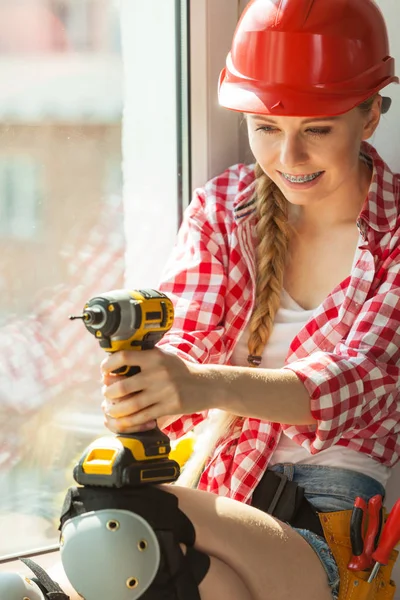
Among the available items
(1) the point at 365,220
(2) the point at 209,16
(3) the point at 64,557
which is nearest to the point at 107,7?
(2) the point at 209,16

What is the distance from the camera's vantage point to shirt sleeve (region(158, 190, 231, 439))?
1559 millimetres

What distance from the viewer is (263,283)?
5.20 feet

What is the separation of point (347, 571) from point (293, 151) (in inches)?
24.1

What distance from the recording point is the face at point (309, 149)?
1.43m

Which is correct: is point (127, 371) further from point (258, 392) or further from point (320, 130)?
point (320, 130)

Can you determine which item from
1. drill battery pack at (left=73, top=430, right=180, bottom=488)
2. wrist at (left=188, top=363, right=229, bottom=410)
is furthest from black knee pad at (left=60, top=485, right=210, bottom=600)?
wrist at (left=188, top=363, right=229, bottom=410)

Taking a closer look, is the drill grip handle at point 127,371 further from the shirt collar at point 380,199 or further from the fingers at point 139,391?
the shirt collar at point 380,199

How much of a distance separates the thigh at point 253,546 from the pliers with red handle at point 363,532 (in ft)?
0.27

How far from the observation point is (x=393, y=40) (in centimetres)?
173

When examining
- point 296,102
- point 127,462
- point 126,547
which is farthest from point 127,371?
point 296,102

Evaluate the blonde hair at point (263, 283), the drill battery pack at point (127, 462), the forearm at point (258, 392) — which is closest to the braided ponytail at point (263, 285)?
the blonde hair at point (263, 283)

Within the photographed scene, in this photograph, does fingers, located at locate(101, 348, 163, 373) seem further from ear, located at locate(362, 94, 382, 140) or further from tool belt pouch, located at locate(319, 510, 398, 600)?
ear, located at locate(362, 94, 382, 140)

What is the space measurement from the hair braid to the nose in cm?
17

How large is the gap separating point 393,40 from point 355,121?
35 cm
